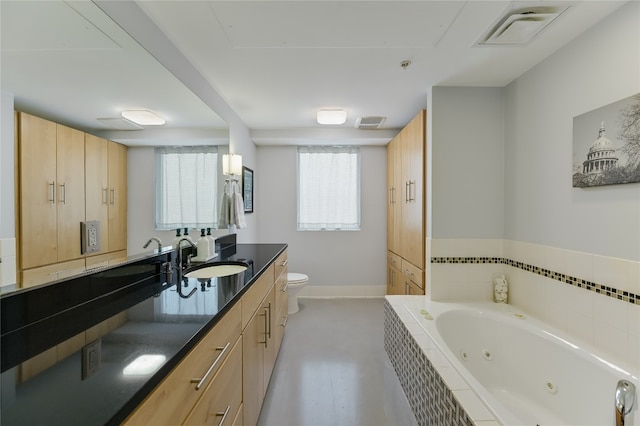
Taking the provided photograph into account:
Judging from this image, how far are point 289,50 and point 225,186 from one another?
1.26 metres

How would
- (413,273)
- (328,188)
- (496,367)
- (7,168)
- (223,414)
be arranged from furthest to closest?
1. (328,188)
2. (413,273)
3. (496,367)
4. (223,414)
5. (7,168)

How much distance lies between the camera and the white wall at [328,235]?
152 inches

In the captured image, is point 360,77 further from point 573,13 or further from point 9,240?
point 9,240

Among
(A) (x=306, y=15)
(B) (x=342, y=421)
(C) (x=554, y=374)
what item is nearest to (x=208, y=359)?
(B) (x=342, y=421)

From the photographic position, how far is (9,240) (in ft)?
2.63

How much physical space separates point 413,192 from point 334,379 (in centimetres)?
181

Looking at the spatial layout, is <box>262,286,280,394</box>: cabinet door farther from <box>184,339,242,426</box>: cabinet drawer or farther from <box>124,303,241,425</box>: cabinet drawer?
<box>124,303,241,425</box>: cabinet drawer

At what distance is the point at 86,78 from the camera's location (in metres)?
1.13

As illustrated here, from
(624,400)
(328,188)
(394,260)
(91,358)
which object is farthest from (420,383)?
(328,188)

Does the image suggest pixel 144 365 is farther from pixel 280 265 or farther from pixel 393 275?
pixel 393 275

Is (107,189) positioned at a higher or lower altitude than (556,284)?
higher

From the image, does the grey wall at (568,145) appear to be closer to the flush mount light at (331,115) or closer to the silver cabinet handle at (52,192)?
the flush mount light at (331,115)

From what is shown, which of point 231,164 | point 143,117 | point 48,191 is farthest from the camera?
point 231,164

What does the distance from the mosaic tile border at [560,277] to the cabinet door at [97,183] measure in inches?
88.6
